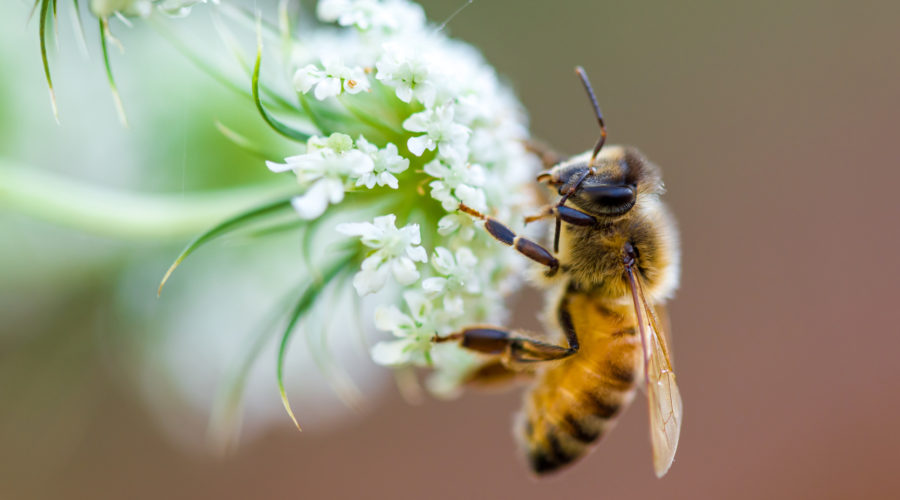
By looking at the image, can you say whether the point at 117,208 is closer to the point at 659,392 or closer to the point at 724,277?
the point at 659,392

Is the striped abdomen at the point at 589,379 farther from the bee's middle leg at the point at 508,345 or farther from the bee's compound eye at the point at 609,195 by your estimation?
the bee's compound eye at the point at 609,195

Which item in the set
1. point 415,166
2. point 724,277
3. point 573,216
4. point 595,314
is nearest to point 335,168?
point 415,166

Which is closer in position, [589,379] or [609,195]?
[609,195]

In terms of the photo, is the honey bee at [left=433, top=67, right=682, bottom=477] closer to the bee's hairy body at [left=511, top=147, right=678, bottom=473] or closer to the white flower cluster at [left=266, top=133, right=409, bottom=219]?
the bee's hairy body at [left=511, top=147, right=678, bottom=473]

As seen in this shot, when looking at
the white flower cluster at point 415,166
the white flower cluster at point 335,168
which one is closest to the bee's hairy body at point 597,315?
the white flower cluster at point 415,166

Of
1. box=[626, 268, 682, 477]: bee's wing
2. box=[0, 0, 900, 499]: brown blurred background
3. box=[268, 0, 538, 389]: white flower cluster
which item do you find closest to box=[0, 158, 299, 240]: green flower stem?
box=[268, 0, 538, 389]: white flower cluster

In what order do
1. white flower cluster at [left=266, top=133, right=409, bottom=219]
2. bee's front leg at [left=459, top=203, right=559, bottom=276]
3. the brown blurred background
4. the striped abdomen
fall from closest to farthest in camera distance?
white flower cluster at [left=266, top=133, right=409, bottom=219] < bee's front leg at [left=459, top=203, right=559, bottom=276] < the striped abdomen < the brown blurred background
